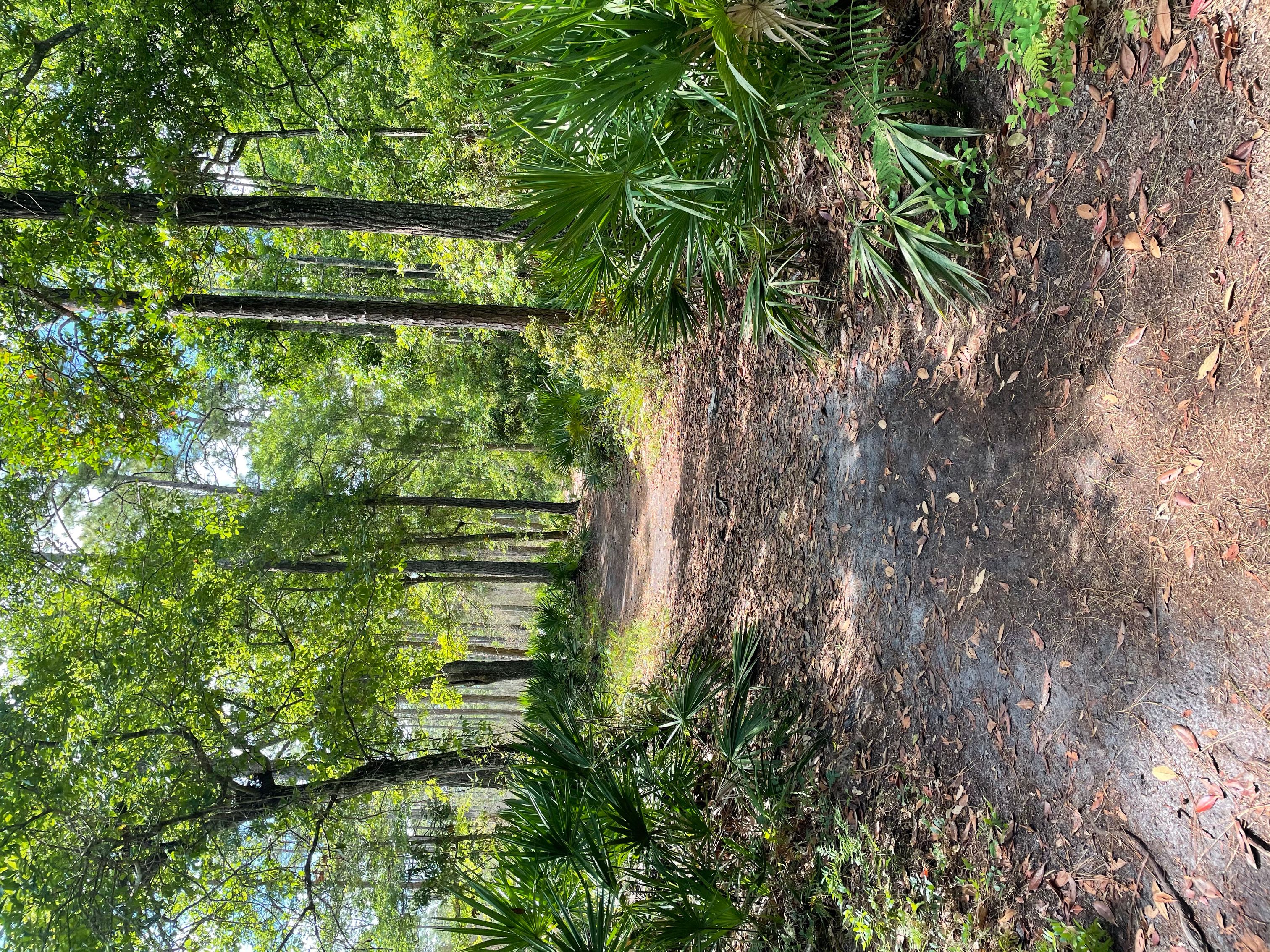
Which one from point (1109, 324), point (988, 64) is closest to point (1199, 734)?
point (1109, 324)

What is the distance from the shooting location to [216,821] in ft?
24.9

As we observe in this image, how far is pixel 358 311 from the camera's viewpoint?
838 centimetres

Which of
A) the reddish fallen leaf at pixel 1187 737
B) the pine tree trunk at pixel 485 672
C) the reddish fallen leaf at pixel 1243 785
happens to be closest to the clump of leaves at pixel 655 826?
the reddish fallen leaf at pixel 1187 737

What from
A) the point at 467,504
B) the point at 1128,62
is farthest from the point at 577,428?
the point at 1128,62

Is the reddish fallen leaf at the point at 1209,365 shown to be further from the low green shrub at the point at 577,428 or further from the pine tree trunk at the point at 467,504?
the pine tree trunk at the point at 467,504

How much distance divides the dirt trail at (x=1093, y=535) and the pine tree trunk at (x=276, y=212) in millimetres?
3859

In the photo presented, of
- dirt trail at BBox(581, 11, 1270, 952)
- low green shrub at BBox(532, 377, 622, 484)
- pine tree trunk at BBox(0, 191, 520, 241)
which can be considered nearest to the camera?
dirt trail at BBox(581, 11, 1270, 952)

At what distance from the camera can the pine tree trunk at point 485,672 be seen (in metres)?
12.9

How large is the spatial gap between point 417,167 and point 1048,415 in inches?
472

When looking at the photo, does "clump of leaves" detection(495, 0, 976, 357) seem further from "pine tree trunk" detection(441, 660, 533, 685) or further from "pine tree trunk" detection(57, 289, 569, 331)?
"pine tree trunk" detection(441, 660, 533, 685)

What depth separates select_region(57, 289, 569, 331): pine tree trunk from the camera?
24.5 feet

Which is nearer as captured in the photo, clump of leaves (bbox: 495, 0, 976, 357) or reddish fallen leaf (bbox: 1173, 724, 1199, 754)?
reddish fallen leaf (bbox: 1173, 724, 1199, 754)

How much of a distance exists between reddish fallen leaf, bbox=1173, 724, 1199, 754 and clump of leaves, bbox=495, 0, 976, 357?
2.26 m

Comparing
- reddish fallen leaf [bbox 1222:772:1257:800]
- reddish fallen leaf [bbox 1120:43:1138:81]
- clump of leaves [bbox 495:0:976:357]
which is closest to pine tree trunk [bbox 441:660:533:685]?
clump of leaves [bbox 495:0:976:357]
